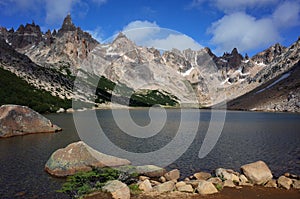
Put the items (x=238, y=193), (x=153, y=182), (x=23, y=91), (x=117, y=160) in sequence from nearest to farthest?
(x=238, y=193), (x=153, y=182), (x=117, y=160), (x=23, y=91)

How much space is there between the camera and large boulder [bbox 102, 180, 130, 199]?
875 inches

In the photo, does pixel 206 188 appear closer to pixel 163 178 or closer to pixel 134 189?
pixel 163 178

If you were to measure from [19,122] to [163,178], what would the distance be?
43.5m

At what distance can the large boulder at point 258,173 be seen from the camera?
2605cm

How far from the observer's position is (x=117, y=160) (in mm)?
34656

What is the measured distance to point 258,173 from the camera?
26422mm

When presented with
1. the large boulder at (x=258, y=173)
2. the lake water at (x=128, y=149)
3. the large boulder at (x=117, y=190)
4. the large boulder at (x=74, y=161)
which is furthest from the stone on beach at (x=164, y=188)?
the large boulder at (x=74, y=161)

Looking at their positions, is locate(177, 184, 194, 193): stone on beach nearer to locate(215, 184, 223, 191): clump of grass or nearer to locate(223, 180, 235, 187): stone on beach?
locate(215, 184, 223, 191): clump of grass

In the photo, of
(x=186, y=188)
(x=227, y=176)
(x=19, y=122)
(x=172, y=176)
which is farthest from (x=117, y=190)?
(x=19, y=122)

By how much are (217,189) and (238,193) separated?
1.92 meters

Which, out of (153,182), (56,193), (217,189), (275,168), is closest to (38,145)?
(56,193)

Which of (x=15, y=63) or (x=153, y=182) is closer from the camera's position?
(x=153, y=182)

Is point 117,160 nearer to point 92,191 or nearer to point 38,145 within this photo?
point 92,191

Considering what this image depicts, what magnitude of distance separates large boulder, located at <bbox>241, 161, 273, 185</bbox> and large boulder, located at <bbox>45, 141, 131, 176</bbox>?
16494 mm
